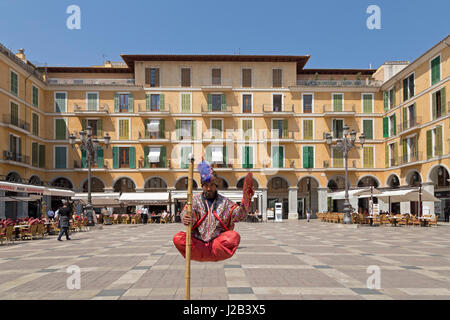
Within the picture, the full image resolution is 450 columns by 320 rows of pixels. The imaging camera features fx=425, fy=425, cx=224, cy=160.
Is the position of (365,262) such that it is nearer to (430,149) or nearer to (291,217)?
(430,149)

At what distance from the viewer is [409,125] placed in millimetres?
34938

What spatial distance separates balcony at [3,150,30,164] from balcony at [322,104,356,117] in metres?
26.5

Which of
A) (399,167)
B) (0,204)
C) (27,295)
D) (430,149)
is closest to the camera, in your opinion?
(27,295)

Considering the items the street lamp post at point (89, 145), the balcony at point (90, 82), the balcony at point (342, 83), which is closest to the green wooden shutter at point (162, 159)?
the balcony at point (90, 82)

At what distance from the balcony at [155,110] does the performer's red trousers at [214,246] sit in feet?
115

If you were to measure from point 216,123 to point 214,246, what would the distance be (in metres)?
35.6

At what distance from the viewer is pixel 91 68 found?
41750 millimetres

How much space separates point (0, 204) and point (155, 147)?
14.2 metres

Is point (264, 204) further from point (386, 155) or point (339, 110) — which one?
point (386, 155)

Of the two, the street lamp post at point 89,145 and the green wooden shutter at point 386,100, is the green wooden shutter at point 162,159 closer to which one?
the street lamp post at point 89,145

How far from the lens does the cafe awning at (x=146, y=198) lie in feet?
112

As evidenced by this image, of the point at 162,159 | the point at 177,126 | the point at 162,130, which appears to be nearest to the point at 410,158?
the point at 177,126
